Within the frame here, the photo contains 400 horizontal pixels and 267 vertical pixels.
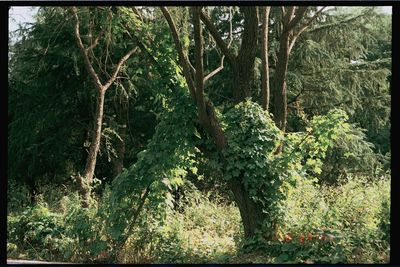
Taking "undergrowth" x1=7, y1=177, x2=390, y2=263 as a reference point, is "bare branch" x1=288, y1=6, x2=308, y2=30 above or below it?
above

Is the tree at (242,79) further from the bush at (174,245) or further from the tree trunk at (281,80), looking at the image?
the bush at (174,245)

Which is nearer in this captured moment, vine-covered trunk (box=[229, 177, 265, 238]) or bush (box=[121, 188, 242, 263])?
vine-covered trunk (box=[229, 177, 265, 238])

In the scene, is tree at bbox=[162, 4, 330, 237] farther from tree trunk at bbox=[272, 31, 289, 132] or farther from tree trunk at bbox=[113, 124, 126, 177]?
tree trunk at bbox=[113, 124, 126, 177]

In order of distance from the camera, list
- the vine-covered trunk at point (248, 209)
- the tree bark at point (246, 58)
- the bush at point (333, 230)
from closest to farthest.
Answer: the bush at point (333, 230) → the vine-covered trunk at point (248, 209) → the tree bark at point (246, 58)

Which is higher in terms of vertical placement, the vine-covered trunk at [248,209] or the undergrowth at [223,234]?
the vine-covered trunk at [248,209]

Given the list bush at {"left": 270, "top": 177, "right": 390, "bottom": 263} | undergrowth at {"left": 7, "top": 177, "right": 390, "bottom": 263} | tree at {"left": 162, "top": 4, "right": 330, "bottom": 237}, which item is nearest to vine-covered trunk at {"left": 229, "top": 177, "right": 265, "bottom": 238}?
tree at {"left": 162, "top": 4, "right": 330, "bottom": 237}

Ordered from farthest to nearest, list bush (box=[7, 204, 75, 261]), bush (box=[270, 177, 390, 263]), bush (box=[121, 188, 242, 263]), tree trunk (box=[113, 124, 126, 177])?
tree trunk (box=[113, 124, 126, 177]), bush (box=[7, 204, 75, 261]), bush (box=[121, 188, 242, 263]), bush (box=[270, 177, 390, 263])

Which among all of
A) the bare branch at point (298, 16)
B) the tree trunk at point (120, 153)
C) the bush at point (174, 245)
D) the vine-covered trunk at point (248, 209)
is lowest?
the bush at point (174, 245)

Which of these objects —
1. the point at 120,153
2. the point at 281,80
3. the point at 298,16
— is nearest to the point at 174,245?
the point at 281,80

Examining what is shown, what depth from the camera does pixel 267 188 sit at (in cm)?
573

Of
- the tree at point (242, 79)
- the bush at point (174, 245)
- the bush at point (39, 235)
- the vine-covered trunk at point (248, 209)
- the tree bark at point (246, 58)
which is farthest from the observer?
the bush at point (39, 235)

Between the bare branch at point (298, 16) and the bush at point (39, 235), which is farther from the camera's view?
the bush at point (39, 235)

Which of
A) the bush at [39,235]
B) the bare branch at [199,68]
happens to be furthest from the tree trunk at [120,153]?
the bare branch at [199,68]

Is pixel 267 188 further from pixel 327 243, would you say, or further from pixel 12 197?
pixel 12 197
